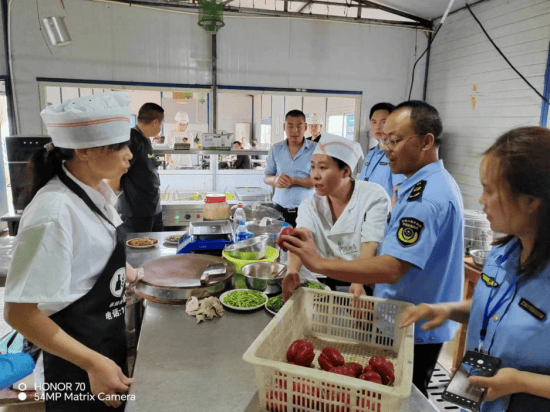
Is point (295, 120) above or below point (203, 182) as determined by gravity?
above

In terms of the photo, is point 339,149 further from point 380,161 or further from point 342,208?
point 380,161

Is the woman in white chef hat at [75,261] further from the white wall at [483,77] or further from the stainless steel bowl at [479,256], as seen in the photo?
the white wall at [483,77]

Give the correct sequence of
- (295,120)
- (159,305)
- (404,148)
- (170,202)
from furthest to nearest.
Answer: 1. (170,202)
2. (295,120)
3. (159,305)
4. (404,148)

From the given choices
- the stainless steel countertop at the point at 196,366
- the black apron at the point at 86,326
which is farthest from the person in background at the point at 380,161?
the black apron at the point at 86,326

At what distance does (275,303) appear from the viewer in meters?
1.77

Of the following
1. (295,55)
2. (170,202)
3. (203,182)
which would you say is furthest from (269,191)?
(295,55)

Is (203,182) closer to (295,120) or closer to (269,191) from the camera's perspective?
(269,191)

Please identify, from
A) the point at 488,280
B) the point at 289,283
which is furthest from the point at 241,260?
the point at 488,280

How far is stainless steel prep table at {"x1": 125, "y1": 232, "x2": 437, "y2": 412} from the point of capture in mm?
1175

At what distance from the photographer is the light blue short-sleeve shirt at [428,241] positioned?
1.43 metres

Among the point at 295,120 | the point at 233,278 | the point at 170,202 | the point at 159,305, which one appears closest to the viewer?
the point at 159,305

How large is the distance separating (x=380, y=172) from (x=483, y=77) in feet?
6.29

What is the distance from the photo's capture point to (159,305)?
181 cm

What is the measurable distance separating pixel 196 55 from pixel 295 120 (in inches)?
75.8
